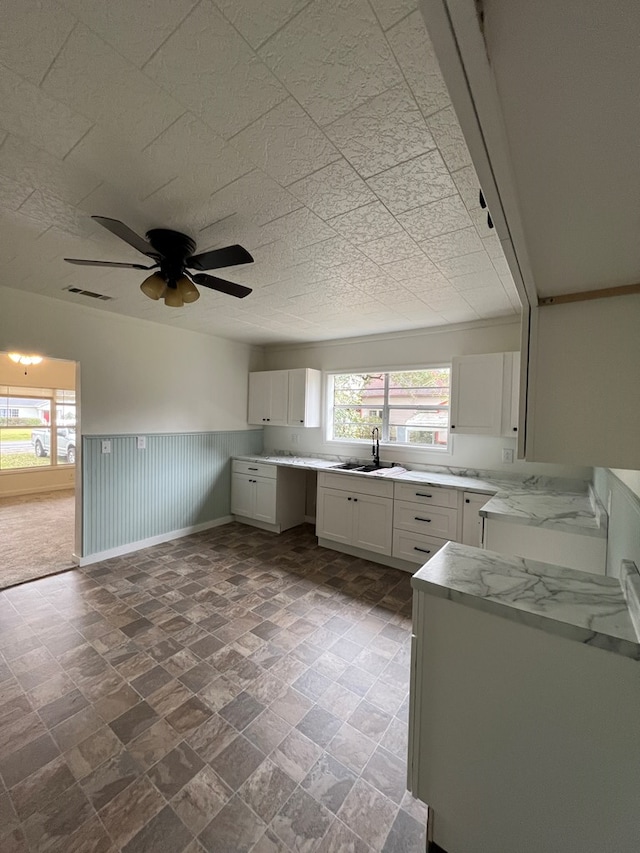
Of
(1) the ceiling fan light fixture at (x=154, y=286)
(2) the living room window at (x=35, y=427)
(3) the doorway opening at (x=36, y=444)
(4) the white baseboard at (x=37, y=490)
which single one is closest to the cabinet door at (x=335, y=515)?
(1) the ceiling fan light fixture at (x=154, y=286)

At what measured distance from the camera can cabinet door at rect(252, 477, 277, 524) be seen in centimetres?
445

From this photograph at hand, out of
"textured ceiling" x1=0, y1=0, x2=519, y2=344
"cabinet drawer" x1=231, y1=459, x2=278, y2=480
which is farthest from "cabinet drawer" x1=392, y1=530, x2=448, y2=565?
"textured ceiling" x1=0, y1=0, x2=519, y2=344

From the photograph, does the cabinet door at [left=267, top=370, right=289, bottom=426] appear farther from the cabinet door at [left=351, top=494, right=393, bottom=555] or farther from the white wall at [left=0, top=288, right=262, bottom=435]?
the cabinet door at [left=351, top=494, right=393, bottom=555]

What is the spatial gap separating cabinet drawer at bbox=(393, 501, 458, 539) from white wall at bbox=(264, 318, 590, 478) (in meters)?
0.72

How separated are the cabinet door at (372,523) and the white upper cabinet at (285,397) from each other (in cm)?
136

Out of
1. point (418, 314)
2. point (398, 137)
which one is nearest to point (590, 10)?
point (398, 137)

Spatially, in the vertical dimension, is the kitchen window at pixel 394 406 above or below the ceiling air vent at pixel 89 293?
below

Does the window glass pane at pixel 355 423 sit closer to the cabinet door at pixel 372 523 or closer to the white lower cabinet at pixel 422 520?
the cabinet door at pixel 372 523

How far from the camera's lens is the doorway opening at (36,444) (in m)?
5.30

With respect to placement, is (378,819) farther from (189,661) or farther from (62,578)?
(62,578)

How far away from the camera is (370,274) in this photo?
2.49m

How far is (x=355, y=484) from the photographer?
A: 3.78 metres

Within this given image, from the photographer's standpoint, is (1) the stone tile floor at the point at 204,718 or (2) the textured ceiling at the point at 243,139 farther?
(1) the stone tile floor at the point at 204,718

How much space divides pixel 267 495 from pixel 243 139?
3761mm
